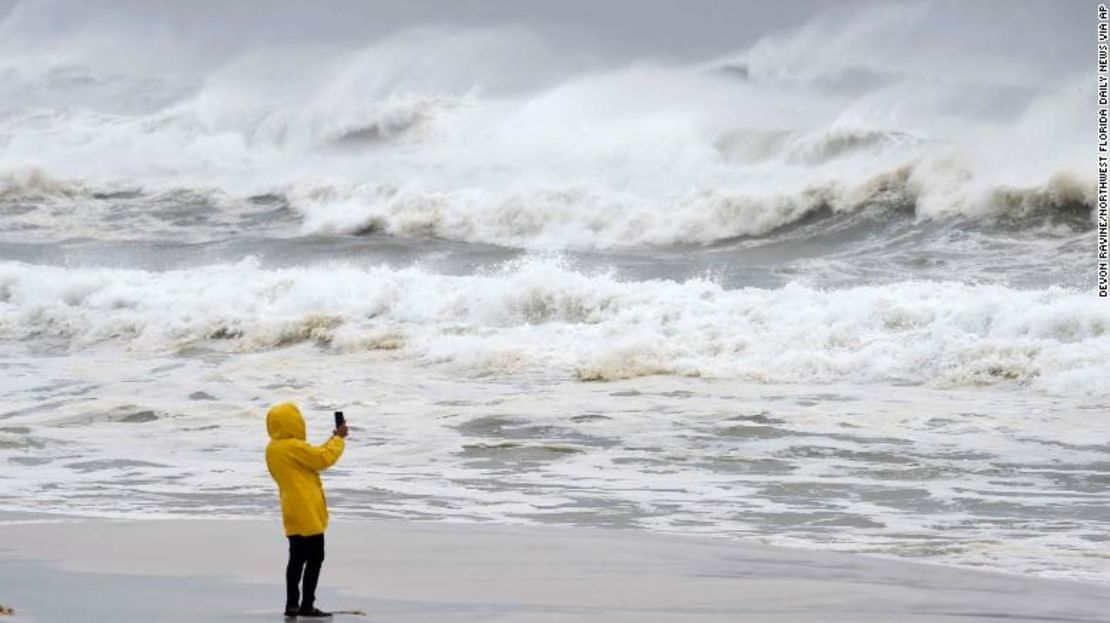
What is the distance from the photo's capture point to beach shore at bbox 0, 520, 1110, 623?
21.7ft

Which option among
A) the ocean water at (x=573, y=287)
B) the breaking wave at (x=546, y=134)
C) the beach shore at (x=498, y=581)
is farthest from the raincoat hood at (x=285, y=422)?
the breaking wave at (x=546, y=134)

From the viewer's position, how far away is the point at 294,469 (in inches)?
255

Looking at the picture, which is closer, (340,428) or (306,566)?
(340,428)

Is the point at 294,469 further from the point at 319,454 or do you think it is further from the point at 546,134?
the point at 546,134

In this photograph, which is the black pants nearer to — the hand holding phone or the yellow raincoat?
the yellow raincoat

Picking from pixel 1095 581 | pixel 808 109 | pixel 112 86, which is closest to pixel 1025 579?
pixel 1095 581

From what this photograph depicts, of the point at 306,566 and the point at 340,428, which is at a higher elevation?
the point at 340,428

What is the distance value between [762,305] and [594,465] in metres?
6.41

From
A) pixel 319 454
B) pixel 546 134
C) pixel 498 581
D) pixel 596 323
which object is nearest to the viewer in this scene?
pixel 319 454

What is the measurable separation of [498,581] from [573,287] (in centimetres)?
1183

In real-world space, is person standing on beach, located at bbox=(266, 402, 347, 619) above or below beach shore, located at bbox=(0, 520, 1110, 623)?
above

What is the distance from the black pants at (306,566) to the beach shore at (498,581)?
0.44ft

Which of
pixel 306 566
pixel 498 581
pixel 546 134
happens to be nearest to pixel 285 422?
pixel 306 566

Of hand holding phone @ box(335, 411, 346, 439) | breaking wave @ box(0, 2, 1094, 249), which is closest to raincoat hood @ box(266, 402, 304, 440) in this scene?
hand holding phone @ box(335, 411, 346, 439)
